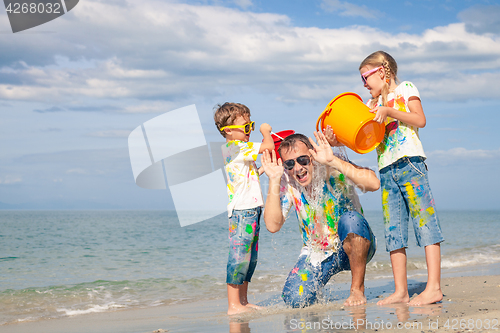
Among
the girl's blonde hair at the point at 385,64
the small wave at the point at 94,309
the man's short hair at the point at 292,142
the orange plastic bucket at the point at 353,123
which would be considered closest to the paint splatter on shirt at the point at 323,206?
the man's short hair at the point at 292,142

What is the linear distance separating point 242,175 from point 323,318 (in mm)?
1348

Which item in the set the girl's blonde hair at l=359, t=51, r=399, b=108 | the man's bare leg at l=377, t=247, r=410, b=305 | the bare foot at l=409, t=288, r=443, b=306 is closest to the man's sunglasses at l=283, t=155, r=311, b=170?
the girl's blonde hair at l=359, t=51, r=399, b=108

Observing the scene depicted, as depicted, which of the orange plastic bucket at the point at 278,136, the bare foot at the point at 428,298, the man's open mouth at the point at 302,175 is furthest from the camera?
the orange plastic bucket at the point at 278,136

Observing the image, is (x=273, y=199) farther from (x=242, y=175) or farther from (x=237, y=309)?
(x=237, y=309)

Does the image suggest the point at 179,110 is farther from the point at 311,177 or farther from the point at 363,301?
the point at 363,301

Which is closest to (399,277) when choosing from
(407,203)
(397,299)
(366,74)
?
(397,299)

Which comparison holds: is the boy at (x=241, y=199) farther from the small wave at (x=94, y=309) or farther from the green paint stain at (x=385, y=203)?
the small wave at (x=94, y=309)

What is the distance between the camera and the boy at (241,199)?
3.44 meters

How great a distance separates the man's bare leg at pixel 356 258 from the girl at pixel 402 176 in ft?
0.68

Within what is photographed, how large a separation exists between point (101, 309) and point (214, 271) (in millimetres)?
2743

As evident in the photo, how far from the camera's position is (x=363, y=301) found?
3354 millimetres

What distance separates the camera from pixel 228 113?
3713 millimetres

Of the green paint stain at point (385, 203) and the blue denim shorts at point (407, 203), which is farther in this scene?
the green paint stain at point (385, 203)

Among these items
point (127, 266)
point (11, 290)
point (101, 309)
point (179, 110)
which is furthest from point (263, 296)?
point (127, 266)
